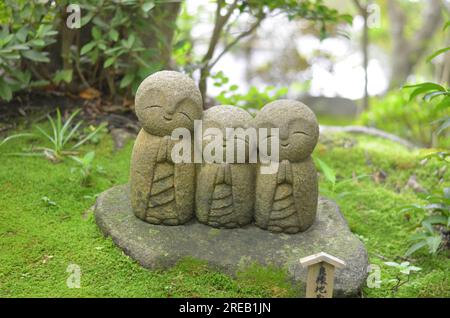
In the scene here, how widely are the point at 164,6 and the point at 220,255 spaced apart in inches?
130

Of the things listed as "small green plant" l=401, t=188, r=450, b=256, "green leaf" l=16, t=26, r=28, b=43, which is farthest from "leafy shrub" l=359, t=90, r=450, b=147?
"green leaf" l=16, t=26, r=28, b=43

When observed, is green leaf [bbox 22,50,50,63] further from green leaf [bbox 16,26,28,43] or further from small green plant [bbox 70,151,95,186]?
small green plant [bbox 70,151,95,186]

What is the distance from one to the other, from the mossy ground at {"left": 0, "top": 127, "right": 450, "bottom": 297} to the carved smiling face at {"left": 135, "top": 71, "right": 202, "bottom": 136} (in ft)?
3.05

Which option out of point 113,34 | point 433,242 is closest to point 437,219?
point 433,242

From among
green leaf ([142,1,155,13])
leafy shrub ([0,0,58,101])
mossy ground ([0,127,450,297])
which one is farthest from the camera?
leafy shrub ([0,0,58,101])

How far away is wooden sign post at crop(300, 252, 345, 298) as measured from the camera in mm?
2871

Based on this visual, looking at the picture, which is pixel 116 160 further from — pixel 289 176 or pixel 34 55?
pixel 289 176

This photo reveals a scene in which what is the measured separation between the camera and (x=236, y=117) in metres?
3.45

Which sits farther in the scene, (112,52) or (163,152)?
(112,52)

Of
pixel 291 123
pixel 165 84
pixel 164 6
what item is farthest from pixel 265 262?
pixel 164 6

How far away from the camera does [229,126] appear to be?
3.40 meters

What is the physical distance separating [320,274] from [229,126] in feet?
3.81

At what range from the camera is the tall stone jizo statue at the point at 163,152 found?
3.37 meters
